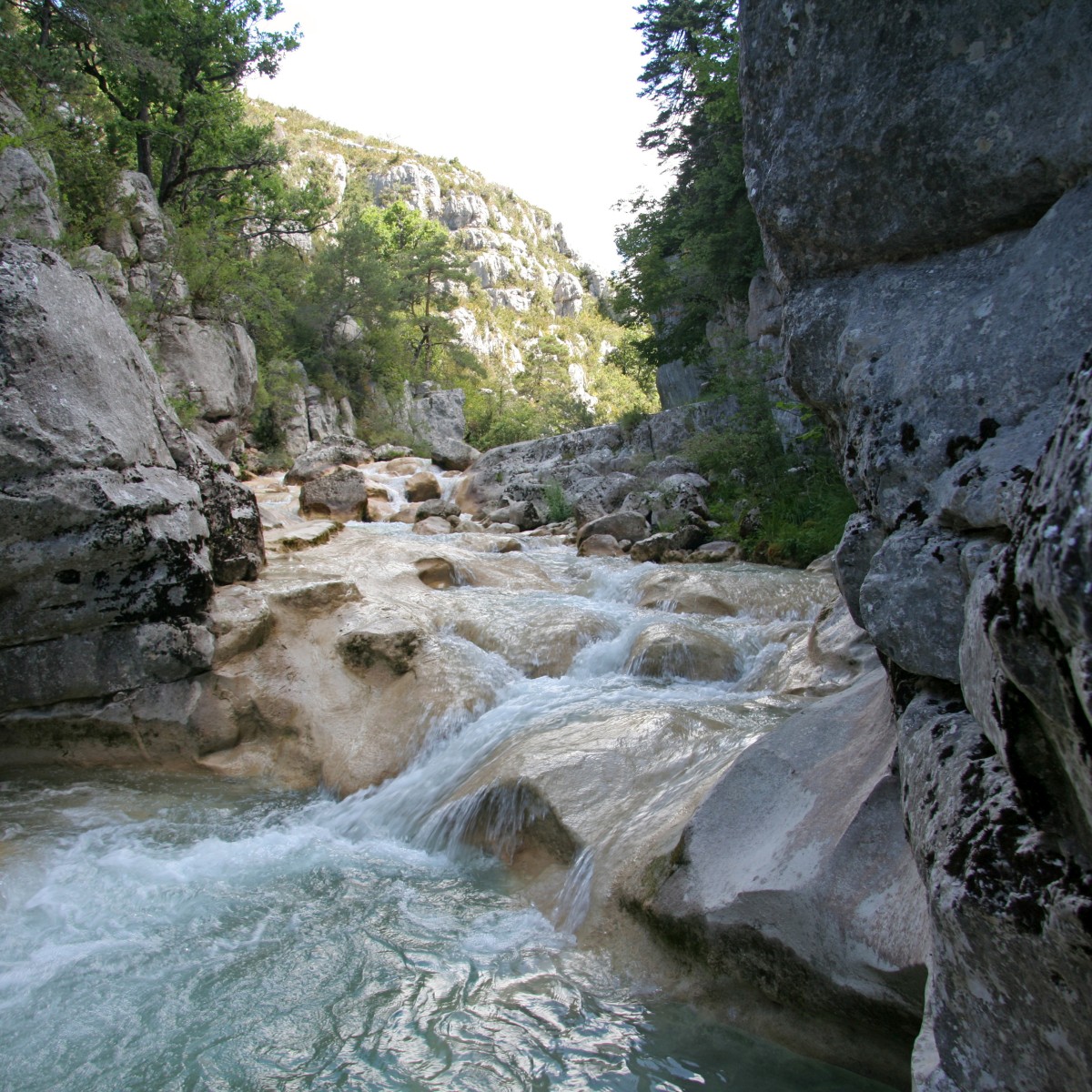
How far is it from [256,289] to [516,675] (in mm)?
18763

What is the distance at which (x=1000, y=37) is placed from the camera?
94.7 inches

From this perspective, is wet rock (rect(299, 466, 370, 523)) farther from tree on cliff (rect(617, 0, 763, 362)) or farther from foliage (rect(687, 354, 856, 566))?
tree on cliff (rect(617, 0, 763, 362))

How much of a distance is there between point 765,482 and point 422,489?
33.7ft

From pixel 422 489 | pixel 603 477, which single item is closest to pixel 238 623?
pixel 603 477

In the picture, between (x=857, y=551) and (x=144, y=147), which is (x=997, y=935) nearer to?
(x=857, y=551)

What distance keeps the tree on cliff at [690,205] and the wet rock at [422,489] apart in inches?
311

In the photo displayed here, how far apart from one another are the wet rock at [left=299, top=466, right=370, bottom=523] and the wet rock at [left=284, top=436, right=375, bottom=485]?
330cm

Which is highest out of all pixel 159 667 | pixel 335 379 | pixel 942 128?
pixel 335 379

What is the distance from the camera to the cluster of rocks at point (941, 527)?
138 cm

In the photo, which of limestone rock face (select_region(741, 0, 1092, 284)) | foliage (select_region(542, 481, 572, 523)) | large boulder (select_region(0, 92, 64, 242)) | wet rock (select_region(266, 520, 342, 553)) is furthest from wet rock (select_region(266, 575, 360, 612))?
foliage (select_region(542, 481, 572, 523))

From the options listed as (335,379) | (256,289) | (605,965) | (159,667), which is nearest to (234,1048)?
(605,965)

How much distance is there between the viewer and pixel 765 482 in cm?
1277

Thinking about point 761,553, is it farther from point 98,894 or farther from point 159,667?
point 98,894

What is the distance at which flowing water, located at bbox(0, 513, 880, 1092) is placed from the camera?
2703 mm
